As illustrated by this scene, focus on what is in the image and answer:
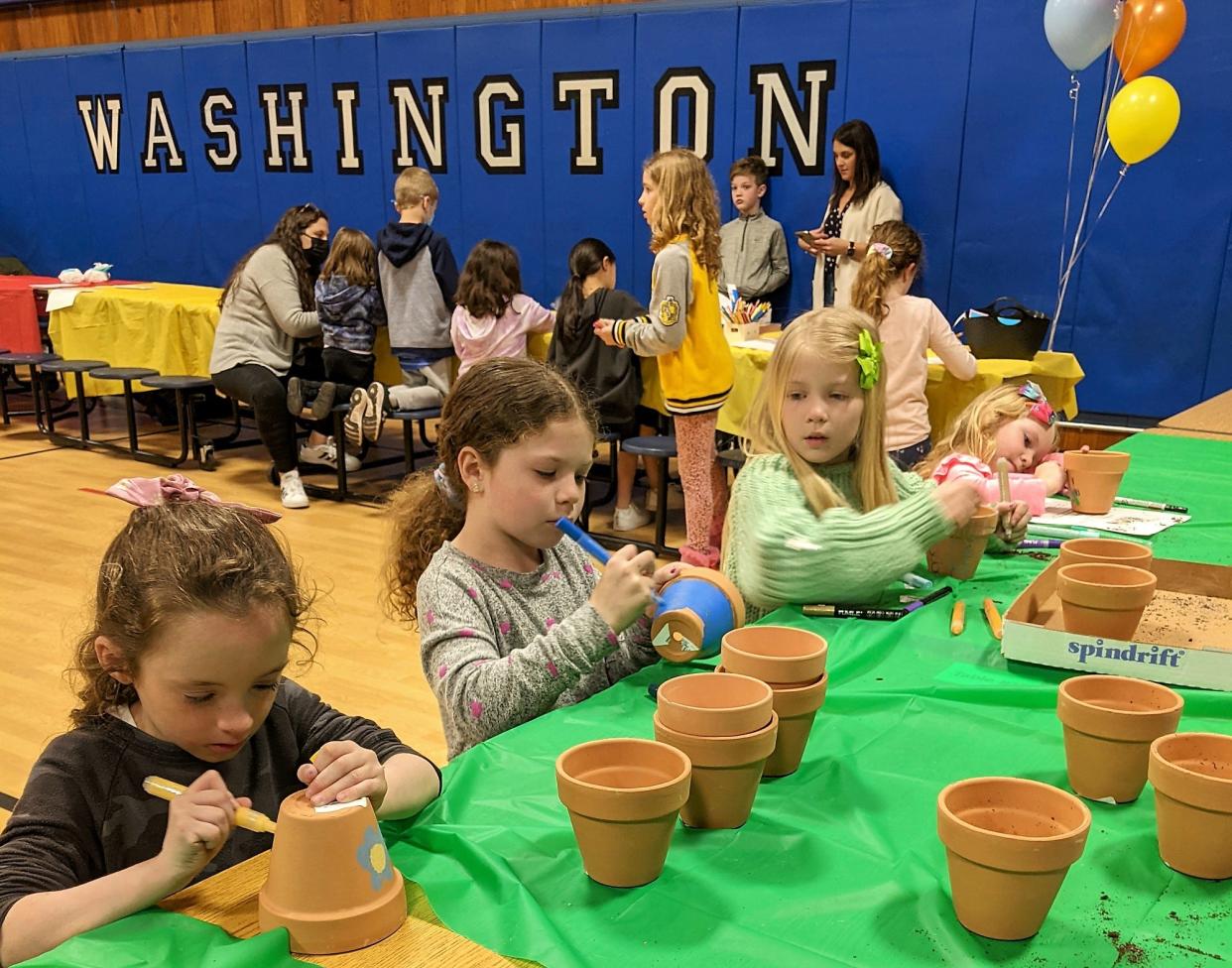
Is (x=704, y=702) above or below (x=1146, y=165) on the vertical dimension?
below

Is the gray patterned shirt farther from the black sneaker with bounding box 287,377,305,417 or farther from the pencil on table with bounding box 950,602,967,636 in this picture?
the black sneaker with bounding box 287,377,305,417

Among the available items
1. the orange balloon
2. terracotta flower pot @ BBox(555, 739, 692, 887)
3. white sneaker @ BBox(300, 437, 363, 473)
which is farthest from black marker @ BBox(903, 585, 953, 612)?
white sneaker @ BBox(300, 437, 363, 473)

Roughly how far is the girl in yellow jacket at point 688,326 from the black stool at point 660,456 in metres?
Result: 0.11

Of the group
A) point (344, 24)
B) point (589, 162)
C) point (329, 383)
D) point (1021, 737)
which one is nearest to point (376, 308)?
point (329, 383)

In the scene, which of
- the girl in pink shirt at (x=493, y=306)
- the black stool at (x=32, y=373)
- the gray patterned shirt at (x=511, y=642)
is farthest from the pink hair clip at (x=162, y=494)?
the black stool at (x=32, y=373)

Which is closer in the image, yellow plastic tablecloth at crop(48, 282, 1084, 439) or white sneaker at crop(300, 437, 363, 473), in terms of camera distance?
yellow plastic tablecloth at crop(48, 282, 1084, 439)

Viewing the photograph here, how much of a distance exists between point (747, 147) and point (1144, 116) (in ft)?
7.31

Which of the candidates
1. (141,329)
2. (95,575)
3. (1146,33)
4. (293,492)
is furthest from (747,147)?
(95,575)

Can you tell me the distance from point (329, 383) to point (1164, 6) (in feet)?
11.9

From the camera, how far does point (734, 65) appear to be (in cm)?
582

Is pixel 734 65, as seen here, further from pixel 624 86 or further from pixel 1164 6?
pixel 1164 6

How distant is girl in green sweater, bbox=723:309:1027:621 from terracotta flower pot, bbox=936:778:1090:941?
0.73 m

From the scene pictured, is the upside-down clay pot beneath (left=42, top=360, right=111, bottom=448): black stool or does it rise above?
above

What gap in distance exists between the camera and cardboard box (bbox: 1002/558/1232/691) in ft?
4.25
